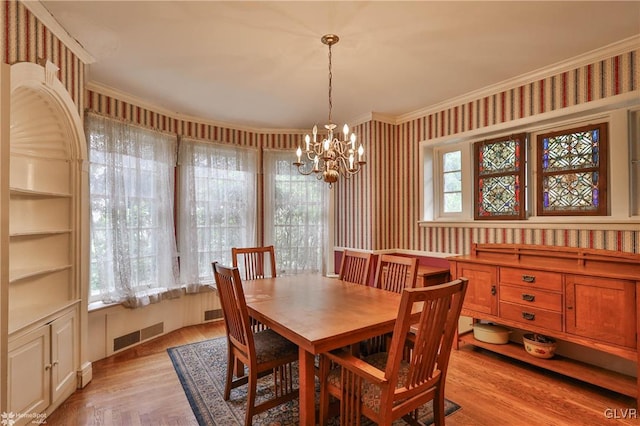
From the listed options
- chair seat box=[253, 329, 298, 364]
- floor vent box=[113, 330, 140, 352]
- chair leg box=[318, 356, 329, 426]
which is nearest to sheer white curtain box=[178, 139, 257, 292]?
floor vent box=[113, 330, 140, 352]

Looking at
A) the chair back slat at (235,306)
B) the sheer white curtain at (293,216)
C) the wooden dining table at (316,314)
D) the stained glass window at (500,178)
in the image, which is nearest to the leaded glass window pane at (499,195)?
the stained glass window at (500,178)

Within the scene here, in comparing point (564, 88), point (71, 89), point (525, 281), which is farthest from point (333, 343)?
point (564, 88)

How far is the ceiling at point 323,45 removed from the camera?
193 centimetres

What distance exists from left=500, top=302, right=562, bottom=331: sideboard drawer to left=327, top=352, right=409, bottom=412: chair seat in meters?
1.38

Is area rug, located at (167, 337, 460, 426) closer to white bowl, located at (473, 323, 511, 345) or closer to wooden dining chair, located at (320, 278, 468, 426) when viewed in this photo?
wooden dining chair, located at (320, 278, 468, 426)

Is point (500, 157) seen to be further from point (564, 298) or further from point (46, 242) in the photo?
point (46, 242)

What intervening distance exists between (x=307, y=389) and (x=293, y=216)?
2937 millimetres

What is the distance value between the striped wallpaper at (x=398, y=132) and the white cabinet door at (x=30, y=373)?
5.36ft

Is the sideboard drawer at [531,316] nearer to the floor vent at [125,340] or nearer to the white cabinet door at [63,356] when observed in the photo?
the white cabinet door at [63,356]

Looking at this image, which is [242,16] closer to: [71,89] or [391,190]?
[71,89]

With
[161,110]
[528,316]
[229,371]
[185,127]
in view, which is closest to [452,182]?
[528,316]

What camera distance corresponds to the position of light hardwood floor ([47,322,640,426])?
6.70 feet

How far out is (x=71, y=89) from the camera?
7.72ft

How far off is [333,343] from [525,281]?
6.34ft
